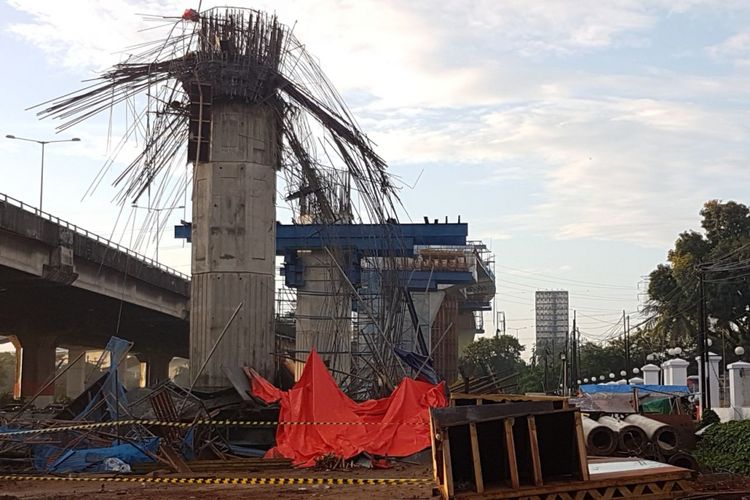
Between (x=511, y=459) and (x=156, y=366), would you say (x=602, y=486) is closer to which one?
(x=511, y=459)

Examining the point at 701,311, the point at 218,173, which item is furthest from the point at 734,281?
the point at 218,173

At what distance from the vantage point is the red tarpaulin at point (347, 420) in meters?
19.1

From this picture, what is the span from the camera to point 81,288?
40.7 metres

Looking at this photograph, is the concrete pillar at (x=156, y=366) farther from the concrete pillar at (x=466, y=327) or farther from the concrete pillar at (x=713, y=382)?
the concrete pillar at (x=713, y=382)

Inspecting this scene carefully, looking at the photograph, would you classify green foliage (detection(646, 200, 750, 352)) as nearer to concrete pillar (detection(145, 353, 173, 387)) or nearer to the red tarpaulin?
the red tarpaulin

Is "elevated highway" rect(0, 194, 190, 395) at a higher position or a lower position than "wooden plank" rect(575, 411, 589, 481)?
higher

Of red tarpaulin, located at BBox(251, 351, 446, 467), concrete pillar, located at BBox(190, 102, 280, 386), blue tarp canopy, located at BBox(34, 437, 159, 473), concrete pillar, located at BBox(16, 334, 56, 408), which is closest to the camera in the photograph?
blue tarp canopy, located at BBox(34, 437, 159, 473)

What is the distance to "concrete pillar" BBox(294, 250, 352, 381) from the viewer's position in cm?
Result: 2742

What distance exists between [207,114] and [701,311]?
18516 millimetres

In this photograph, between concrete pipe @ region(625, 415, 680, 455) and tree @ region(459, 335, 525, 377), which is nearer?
concrete pipe @ region(625, 415, 680, 455)

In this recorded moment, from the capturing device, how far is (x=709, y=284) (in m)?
57.2

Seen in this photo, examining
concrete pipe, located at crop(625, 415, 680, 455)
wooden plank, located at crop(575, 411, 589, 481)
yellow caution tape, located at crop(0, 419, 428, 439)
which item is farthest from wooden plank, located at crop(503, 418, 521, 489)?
yellow caution tape, located at crop(0, 419, 428, 439)

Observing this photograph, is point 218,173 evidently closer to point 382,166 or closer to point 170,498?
point 382,166

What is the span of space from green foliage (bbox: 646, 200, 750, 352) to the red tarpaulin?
4138cm
